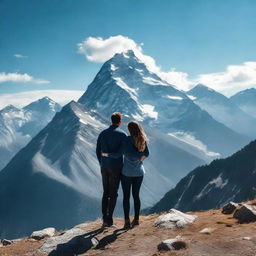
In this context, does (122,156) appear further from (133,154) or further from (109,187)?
(109,187)

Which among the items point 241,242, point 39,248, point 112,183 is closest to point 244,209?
point 241,242

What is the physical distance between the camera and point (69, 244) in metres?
17.0

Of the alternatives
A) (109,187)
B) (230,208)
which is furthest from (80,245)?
(230,208)

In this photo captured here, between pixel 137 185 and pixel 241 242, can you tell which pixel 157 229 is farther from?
pixel 241 242

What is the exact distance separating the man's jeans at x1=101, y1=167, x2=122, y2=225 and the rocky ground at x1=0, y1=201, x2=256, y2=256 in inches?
30.8

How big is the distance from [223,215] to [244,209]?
1.89 m

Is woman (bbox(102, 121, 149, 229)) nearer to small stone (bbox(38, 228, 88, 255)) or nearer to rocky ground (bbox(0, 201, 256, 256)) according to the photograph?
rocky ground (bbox(0, 201, 256, 256))

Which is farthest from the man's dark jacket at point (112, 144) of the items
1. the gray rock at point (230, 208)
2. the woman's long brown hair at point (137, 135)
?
the gray rock at point (230, 208)

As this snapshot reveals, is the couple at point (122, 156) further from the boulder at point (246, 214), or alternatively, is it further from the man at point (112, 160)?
the boulder at point (246, 214)

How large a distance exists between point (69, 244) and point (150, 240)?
137 inches

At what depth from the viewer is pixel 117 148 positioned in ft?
59.5

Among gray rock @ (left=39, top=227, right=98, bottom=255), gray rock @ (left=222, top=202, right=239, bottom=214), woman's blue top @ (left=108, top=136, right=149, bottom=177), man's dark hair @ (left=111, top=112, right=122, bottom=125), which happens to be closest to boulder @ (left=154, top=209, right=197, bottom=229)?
gray rock @ (left=222, top=202, right=239, bottom=214)

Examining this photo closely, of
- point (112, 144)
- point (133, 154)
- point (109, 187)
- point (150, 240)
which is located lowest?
point (150, 240)

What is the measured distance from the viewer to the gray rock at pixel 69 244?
651 inches
